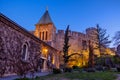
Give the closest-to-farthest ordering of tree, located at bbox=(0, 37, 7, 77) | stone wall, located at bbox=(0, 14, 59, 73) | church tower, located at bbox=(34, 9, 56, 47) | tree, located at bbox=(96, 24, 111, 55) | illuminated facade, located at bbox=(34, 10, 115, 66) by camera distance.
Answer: tree, located at bbox=(0, 37, 7, 77)
stone wall, located at bbox=(0, 14, 59, 73)
tree, located at bbox=(96, 24, 111, 55)
church tower, located at bbox=(34, 9, 56, 47)
illuminated facade, located at bbox=(34, 10, 115, 66)

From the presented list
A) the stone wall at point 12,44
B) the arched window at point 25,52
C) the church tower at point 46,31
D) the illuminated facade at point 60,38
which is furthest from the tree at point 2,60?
the church tower at point 46,31

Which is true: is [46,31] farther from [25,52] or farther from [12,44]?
[12,44]

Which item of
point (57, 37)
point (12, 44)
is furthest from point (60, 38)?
point (12, 44)

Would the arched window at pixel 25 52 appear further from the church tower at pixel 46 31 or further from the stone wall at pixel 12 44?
the church tower at pixel 46 31

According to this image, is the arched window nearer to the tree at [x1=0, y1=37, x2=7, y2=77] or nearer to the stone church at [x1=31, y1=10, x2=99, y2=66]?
the tree at [x1=0, y1=37, x2=7, y2=77]

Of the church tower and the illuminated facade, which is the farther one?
the illuminated facade

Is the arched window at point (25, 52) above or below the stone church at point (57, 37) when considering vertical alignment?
below

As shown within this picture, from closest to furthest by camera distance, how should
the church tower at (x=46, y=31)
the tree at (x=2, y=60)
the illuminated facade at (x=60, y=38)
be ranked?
the tree at (x=2, y=60), the church tower at (x=46, y=31), the illuminated facade at (x=60, y=38)

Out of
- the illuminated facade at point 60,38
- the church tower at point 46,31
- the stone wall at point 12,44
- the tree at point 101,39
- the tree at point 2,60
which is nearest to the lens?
the tree at point 2,60

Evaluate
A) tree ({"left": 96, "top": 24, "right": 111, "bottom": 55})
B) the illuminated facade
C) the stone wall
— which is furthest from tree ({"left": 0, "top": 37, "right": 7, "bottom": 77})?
tree ({"left": 96, "top": 24, "right": 111, "bottom": 55})

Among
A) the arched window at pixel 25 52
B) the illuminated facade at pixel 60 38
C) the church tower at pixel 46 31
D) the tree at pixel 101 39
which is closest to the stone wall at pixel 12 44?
the arched window at pixel 25 52

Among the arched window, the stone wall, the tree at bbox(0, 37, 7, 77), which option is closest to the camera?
the tree at bbox(0, 37, 7, 77)

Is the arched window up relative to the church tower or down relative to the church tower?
down

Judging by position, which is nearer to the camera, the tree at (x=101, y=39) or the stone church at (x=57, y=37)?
the tree at (x=101, y=39)
